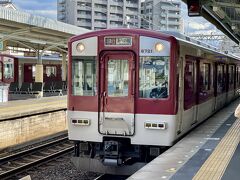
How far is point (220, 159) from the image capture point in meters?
7.20

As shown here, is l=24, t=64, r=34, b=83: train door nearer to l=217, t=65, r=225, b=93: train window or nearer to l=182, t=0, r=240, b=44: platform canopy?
l=182, t=0, r=240, b=44: platform canopy

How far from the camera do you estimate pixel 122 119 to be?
8.12 metres

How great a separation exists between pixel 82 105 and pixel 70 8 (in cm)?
9169

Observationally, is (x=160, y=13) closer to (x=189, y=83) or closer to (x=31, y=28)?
(x=31, y=28)

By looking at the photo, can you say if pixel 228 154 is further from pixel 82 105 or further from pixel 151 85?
pixel 82 105

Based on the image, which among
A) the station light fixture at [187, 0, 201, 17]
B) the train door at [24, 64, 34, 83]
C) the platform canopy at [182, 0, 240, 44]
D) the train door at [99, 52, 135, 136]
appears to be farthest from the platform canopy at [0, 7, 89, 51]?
the train door at [99, 52, 135, 136]

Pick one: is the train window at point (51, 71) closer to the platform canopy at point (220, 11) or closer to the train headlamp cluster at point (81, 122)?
the platform canopy at point (220, 11)

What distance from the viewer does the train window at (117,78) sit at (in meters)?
8.19

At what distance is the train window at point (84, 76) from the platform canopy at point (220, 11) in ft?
20.8

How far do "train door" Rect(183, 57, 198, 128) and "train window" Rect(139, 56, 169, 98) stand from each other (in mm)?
1065

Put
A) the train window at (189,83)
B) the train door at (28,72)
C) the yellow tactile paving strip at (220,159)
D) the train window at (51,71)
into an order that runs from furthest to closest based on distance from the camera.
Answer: the train window at (51,71)
the train door at (28,72)
the train window at (189,83)
the yellow tactile paving strip at (220,159)

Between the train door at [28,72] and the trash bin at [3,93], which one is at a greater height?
the train door at [28,72]

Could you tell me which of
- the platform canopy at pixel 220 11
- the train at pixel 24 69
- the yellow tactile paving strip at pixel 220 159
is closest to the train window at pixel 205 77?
the yellow tactile paving strip at pixel 220 159

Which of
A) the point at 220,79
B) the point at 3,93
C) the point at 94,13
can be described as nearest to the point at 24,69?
the point at 3,93
